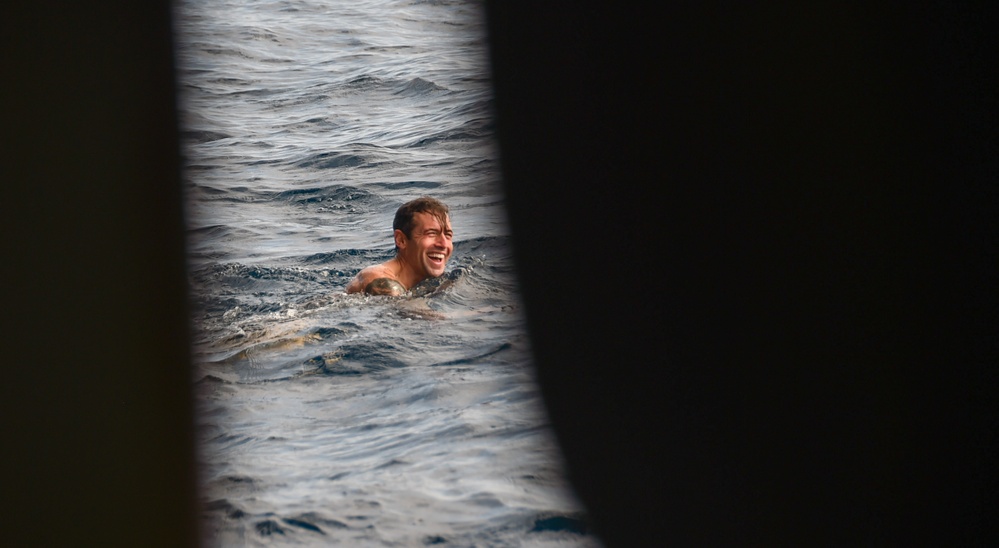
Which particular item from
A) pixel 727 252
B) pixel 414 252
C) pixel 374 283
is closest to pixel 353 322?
pixel 374 283

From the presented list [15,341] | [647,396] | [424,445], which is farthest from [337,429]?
[15,341]

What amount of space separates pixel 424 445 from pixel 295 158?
227 inches

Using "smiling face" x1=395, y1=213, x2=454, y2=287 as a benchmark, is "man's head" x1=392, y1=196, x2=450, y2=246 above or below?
above

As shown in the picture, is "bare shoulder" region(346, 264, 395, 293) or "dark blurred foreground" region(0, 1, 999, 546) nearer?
"dark blurred foreground" region(0, 1, 999, 546)

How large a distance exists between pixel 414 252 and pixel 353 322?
609 mm

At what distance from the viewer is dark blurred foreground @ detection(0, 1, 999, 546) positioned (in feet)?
5.56

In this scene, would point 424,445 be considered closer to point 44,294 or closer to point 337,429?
point 337,429

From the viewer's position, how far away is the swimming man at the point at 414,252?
4703mm

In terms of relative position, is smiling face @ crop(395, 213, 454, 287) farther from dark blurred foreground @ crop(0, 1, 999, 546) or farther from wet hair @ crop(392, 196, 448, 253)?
dark blurred foreground @ crop(0, 1, 999, 546)

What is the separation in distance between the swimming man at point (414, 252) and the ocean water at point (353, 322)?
94mm

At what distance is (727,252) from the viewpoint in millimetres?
1807

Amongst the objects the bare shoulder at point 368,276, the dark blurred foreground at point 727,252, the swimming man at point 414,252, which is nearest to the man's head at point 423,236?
the swimming man at point 414,252

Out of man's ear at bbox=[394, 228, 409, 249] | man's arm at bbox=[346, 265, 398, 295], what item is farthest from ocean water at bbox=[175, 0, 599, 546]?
man's ear at bbox=[394, 228, 409, 249]

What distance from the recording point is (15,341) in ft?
5.50
